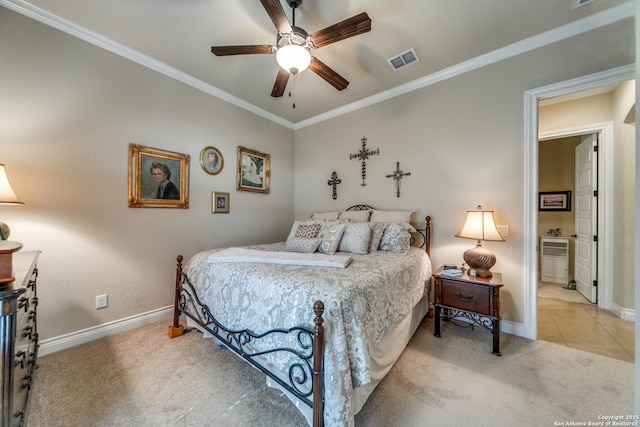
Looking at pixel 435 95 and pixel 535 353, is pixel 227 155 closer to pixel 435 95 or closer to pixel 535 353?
pixel 435 95

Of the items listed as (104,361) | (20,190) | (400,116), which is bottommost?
(104,361)

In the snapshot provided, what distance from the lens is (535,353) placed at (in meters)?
2.07

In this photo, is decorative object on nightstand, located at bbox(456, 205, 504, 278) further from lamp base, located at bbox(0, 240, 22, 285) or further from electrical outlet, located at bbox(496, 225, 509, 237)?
lamp base, located at bbox(0, 240, 22, 285)

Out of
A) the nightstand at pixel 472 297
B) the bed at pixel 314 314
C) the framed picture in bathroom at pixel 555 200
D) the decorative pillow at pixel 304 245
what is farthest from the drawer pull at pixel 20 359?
the framed picture in bathroom at pixel 555 200

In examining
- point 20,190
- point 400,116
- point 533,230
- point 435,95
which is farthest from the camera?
point 400,116

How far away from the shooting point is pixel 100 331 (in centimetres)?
229

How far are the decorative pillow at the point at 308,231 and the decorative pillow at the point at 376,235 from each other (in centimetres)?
62

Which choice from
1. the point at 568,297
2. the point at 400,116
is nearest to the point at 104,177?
the point at 400,116

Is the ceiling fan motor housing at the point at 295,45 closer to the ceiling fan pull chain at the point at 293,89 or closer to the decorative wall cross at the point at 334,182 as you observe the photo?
the ceiling fan pull chain at the point at 293,89

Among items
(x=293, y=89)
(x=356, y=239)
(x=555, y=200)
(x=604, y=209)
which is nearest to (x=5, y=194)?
(x=356, y=239)

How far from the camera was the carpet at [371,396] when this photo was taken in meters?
1.42

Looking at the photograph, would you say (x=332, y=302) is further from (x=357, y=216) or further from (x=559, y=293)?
(x=559, y=293)

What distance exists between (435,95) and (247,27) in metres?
2.27

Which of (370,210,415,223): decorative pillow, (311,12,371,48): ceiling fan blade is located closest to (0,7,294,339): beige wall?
(311,12,371,48): ceiling fan blade
